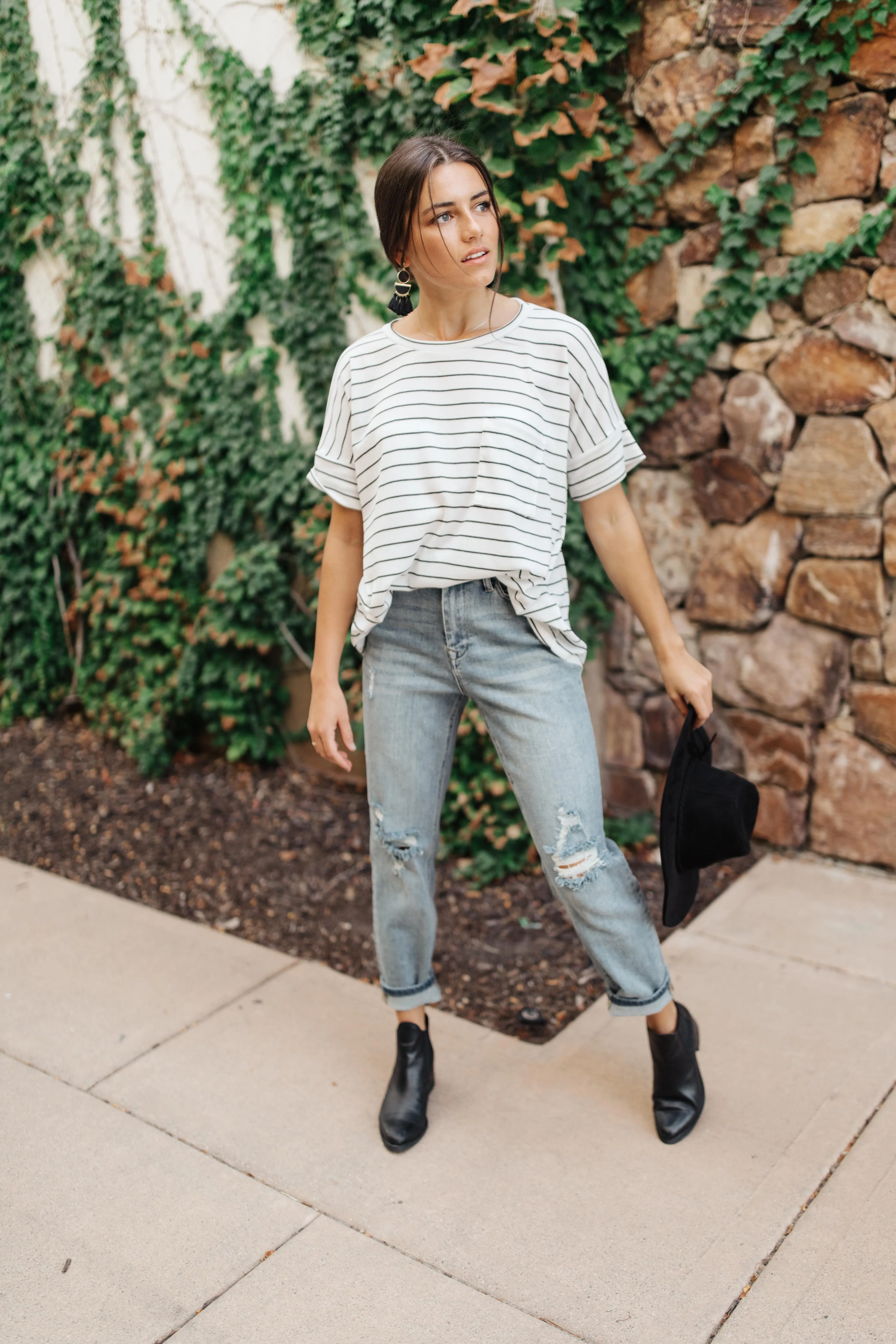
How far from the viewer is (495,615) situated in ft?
6.23

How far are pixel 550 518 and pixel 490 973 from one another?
1382 mm

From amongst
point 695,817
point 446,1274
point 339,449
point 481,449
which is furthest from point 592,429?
point 446,1274

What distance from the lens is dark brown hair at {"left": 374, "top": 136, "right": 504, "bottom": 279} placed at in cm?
175

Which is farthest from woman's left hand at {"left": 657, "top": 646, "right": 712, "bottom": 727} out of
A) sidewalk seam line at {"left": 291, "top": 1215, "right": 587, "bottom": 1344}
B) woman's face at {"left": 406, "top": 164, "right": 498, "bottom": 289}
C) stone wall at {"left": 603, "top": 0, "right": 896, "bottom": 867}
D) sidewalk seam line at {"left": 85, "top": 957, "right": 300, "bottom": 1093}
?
sidewalk seam line at {"left": 85, "top": 957, "right": 300, "bottom": 1093}

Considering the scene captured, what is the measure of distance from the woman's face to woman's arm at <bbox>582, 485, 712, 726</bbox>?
17.3 inches

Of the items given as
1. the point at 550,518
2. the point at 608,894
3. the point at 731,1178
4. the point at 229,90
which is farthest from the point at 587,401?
the point at 229,90

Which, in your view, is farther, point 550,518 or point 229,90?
point 229,90

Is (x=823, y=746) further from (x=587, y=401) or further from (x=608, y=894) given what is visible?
(x=587, y=401)

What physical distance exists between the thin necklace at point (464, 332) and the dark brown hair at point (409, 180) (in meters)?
0.08

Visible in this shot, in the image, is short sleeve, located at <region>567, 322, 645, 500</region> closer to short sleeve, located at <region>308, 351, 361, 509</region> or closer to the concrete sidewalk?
short sleeve, located at <region>308, 351, 361, 509</region>

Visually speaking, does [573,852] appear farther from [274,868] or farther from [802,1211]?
[274,868]

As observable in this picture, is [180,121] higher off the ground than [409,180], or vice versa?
[180,121]

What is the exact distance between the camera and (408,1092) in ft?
7.11

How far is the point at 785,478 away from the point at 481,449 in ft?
4.95
